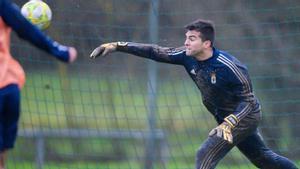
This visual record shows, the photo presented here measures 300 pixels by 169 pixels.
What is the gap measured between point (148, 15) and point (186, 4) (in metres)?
0.43

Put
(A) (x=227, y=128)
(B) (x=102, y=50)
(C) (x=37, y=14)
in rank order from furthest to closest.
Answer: (B) (x=102, y=50) < (C) (x=37, y=14) < (A) (x=227, y=128)

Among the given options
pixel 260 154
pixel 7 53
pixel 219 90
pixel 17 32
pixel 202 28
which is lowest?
pixel 260 154

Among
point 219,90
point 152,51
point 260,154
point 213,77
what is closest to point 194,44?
point 213,77

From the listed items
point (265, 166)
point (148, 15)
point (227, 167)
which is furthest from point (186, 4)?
point (265, 166)

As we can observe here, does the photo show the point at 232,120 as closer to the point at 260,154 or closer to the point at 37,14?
the point at 260,154

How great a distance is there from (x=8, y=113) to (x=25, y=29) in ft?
1.85

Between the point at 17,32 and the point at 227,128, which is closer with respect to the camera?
the point at 17,32

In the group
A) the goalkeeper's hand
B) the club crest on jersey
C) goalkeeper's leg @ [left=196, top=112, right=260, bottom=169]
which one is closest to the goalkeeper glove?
goalkeeper's leg @ [left=196, top=112, right=260, bottom=169]

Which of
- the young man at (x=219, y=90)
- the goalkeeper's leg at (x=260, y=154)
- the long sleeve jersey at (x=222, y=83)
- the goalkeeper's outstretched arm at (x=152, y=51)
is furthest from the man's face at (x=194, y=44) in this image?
the goalkeeper's leg at (x=260, y=154)

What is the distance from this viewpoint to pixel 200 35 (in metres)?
8.09

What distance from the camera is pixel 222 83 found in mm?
8031

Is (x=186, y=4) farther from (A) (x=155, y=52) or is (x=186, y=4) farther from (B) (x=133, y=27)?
(A) (x=155, y=52)

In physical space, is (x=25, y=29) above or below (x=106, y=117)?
above

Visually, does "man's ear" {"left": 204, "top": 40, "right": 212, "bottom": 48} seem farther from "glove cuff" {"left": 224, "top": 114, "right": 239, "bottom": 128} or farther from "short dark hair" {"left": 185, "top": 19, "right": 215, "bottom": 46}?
"glove cuff" {"left": 224, "top": 114, "right": 239, "bottom": 128}
